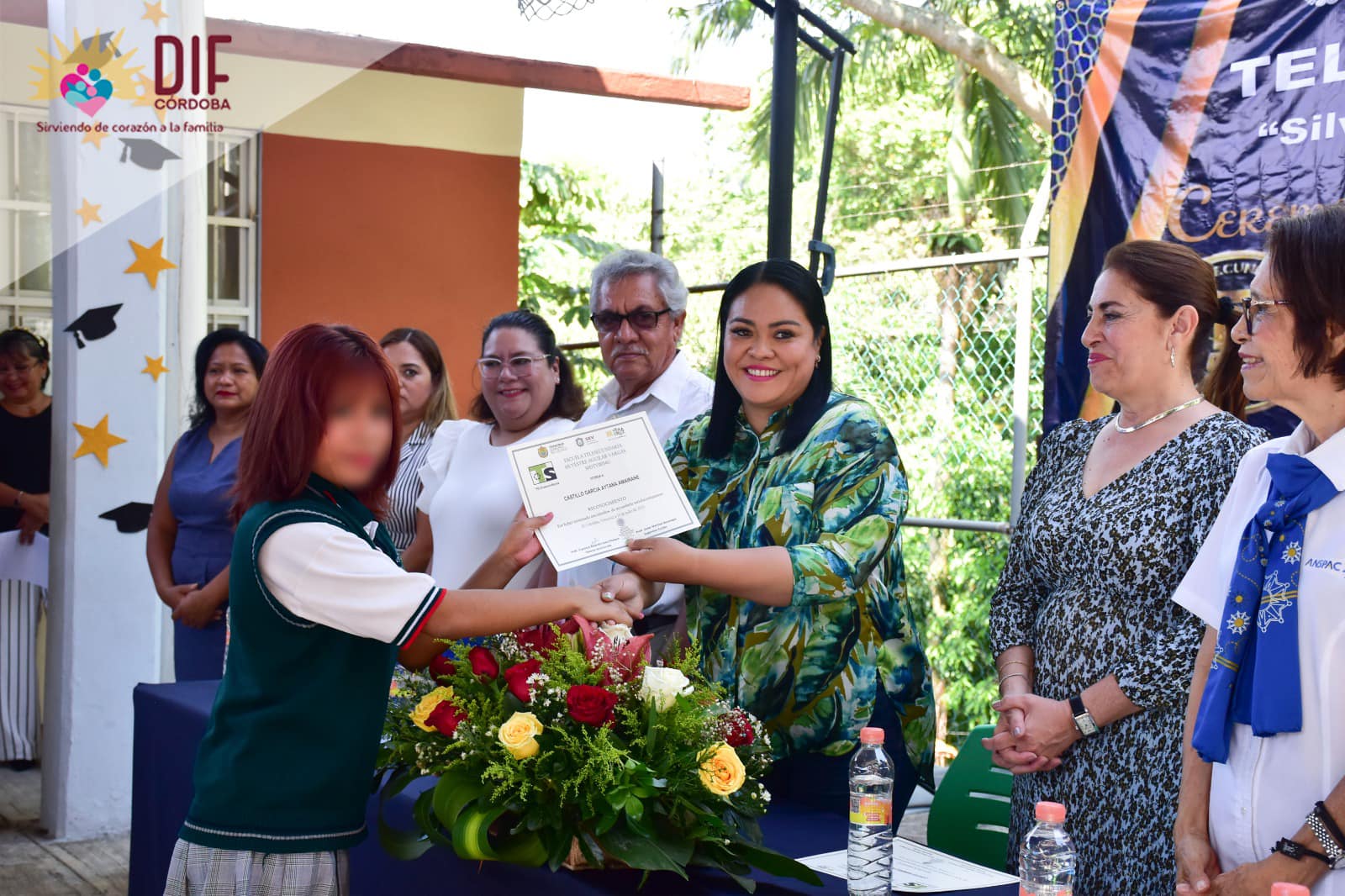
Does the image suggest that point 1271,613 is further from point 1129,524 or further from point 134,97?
point 134,97

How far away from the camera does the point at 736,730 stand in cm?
222

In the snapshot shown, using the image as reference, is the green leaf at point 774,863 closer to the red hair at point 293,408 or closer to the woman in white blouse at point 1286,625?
the woman in white blouse at point 1286,625

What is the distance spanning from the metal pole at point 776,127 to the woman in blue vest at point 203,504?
6.62ft

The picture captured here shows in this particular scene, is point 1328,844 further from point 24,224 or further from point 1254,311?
point 24,224

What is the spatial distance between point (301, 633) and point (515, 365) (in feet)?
5.85

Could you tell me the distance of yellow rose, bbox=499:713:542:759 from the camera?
2043mm

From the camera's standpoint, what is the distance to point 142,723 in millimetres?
3711

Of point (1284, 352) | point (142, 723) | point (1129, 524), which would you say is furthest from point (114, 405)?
point (1284, 352)

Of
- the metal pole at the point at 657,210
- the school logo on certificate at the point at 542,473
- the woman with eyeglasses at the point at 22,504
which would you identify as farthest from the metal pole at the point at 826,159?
the woman with eyeglasses at the point at 22,504

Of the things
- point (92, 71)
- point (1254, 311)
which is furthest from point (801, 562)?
point (92, 71)

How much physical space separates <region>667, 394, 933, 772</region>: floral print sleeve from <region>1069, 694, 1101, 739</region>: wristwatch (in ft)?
0.97

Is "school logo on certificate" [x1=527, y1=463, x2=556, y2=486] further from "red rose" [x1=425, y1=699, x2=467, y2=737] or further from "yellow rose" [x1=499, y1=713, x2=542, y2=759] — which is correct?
"yellow rose" [x1=499, y1=713, x2=542, y2=759]

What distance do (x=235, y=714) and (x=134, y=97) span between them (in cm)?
385

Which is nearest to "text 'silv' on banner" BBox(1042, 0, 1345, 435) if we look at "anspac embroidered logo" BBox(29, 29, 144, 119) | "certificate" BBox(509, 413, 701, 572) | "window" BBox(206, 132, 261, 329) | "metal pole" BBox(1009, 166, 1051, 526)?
"metal pole" BBox(1009, 166, 1051, 526)
